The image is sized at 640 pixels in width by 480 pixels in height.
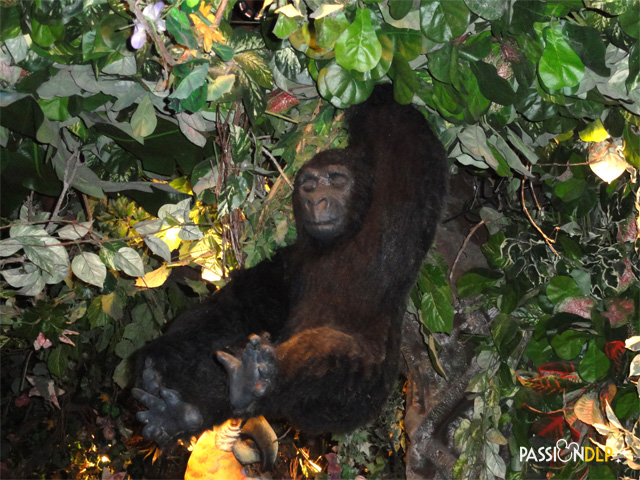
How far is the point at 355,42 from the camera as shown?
862 mm

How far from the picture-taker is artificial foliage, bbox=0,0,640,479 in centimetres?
90

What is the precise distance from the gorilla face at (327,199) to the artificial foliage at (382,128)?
0.10 metres

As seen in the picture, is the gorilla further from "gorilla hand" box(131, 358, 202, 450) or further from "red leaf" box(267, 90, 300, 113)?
"red leaf" box(267, 90, 300, 113)

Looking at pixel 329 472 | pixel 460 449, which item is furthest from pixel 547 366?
pixel 329 472

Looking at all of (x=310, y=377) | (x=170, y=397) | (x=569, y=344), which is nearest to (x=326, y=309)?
(x=310, y=377)

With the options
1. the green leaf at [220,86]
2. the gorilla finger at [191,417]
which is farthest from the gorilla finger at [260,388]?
the green leaf at [220,86]

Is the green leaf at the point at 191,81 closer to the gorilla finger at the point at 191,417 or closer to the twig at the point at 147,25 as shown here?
the twig at the point at 147,25

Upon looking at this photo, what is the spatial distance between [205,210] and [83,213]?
423 millimetres

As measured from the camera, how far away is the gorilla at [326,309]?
2.76ft

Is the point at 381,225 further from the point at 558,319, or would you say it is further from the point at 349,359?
the point at 558,319

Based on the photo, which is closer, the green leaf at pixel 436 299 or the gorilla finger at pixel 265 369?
the gorilla finger at pixel 265 369

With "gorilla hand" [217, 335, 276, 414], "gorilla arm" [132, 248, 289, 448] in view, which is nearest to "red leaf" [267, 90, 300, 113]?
"gorilla arm" [132, 248, 289, 448]

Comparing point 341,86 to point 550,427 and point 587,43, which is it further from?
point 550,427

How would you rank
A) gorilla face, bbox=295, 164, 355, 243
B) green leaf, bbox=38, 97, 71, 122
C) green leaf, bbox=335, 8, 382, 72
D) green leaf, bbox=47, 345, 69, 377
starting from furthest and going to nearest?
green leaf, bbox=47, 345, 69, 377
green leaf, bbox=38, 97, 71, 122
gorilla face, bbox=295, 164, 355, 243
green leaf, bbox=335, 8, 382, 72
